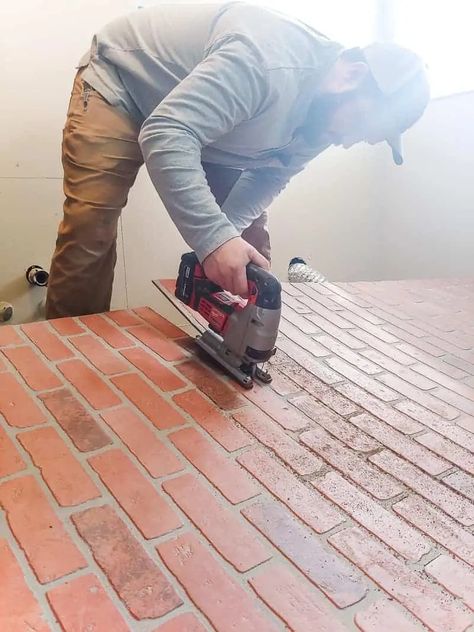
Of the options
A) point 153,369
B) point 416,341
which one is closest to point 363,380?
point 416,341

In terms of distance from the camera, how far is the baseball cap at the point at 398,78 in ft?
3.78

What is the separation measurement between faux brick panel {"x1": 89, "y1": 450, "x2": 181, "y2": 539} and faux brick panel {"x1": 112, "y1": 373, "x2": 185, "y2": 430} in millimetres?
134

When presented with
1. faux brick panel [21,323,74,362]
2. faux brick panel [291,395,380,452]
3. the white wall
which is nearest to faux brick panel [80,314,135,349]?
faux brick panel [21,323,74,362]

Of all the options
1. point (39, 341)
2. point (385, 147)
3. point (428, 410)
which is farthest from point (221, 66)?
point (385, 147)

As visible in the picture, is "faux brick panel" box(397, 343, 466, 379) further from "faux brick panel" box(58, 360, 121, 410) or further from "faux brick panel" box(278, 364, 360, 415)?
"faux brick panel" box(58, 360, 121, 410)

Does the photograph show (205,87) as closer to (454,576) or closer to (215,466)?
(215,466)

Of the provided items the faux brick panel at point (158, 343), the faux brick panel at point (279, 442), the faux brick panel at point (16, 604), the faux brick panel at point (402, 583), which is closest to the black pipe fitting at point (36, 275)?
the faux brick panel at point (158, 343)

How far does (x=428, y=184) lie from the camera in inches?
114

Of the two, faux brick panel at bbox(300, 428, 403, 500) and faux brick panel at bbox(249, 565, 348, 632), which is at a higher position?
faux brick panel at bbox(249, 565, 348, 632)

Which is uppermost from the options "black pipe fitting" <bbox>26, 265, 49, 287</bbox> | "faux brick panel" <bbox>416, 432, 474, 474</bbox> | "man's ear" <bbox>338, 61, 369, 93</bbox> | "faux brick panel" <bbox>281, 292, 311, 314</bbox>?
"man's ear" <bbox>338, 61, 369, 93</bbox>

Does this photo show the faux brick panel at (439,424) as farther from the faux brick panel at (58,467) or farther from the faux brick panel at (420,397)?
the faux brick panel at (58,467)

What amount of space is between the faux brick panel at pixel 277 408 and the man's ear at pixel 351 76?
76 centimetres

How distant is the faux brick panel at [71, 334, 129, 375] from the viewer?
1.22m

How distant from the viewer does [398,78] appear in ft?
3.78
